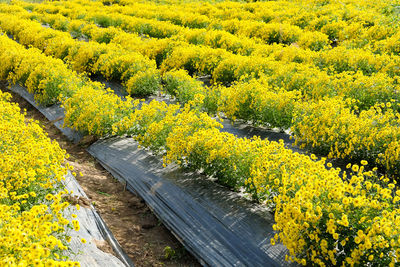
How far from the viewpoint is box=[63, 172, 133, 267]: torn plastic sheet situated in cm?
346

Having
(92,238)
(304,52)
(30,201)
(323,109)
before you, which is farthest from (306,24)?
(30,201)

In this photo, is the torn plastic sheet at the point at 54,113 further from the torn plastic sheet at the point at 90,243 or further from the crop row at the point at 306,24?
the crop row at the point at 306,24

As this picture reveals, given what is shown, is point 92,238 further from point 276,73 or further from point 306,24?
point 306,24

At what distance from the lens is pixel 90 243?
12.2 feet

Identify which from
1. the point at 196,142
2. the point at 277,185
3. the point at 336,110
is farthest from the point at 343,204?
the point at 336,110

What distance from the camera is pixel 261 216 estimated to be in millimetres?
4363

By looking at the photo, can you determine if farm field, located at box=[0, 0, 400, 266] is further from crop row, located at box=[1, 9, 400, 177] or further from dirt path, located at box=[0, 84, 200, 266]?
dirt path, located at box=[0, 84, 200, 266]

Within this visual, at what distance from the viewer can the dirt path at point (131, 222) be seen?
14.6ft

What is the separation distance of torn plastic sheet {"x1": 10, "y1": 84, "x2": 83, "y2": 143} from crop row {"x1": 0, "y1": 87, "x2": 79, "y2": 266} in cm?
152

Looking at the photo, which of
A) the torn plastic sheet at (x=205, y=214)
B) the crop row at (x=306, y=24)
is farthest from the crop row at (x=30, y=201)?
the crop row at (x=306, y=24)

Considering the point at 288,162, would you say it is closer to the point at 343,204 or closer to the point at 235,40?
the point at 343,204

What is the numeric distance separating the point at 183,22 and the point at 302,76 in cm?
1193

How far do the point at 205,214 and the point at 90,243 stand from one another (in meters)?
1.44

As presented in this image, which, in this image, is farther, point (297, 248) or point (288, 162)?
point (288, 162)
